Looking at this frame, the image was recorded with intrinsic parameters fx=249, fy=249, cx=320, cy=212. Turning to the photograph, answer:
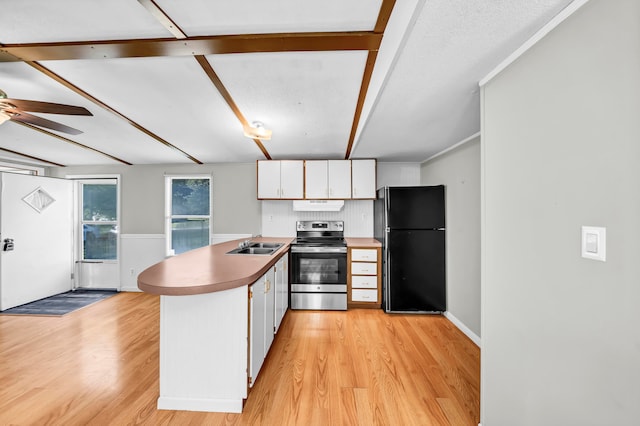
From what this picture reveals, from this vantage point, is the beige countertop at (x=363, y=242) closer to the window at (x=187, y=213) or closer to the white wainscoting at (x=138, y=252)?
the window at (x=187, y=213)

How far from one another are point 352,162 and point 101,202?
4480mm

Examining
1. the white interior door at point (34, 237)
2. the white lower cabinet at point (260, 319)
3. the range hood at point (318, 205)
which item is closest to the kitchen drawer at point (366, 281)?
the range hood at point (318, 205)

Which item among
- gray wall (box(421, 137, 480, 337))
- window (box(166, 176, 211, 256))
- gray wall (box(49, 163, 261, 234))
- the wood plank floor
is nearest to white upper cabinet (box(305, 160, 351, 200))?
gray wall (box(49, 163, 261, 234))

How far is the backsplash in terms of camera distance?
408 cm

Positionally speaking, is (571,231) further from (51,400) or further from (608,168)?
(51,400)

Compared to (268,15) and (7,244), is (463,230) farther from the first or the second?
(7,244)

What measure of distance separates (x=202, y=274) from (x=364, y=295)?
2328 millimetres

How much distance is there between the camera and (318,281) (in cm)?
338

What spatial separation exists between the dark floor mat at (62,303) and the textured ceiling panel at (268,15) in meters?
3.99

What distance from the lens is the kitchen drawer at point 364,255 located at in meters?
3.41

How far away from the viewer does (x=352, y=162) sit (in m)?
3.73

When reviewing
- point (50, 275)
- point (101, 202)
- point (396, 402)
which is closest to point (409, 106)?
point (396, 402)

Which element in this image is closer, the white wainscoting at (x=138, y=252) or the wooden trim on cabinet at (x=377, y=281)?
the wooden trim on cabinet at (x=377, y=281)

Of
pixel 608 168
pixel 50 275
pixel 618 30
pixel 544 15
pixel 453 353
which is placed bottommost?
pixel 453 353
